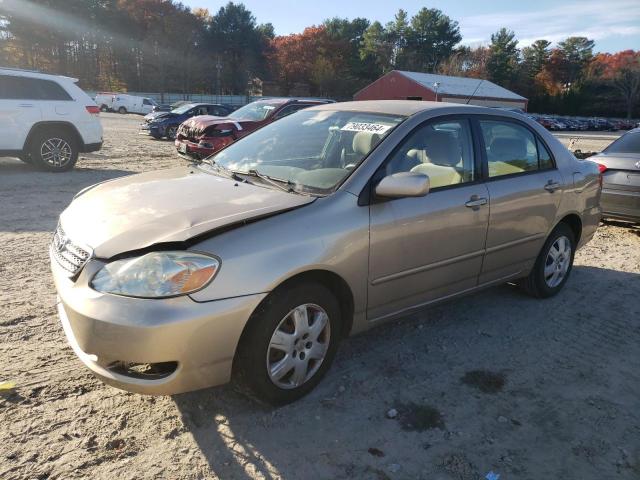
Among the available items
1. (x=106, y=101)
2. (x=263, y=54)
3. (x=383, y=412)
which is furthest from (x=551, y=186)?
(x=263, y=54)

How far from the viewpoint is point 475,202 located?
3.66 meters

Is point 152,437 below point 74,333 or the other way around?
below

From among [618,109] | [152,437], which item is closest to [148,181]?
[152,437]

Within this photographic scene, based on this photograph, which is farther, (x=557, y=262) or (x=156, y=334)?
(x=557, y=262)

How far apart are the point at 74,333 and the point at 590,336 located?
3677 millimetres

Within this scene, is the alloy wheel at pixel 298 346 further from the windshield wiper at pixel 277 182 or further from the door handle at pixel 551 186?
the door handle at pixel 551 186

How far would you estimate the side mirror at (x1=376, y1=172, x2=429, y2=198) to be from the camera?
2971mm

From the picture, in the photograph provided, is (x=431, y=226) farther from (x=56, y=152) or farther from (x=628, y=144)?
(x=56, y=152)

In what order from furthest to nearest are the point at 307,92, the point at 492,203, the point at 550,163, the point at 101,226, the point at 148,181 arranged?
1. the point at 307,92
2. the point at 550,163
3. the point at 492,203
4. the point at 148,181
5. the point at 101,226

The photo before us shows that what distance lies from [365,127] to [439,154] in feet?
1.86

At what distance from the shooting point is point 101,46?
67.4 metres

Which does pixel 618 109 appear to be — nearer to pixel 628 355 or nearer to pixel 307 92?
pixel 307 92

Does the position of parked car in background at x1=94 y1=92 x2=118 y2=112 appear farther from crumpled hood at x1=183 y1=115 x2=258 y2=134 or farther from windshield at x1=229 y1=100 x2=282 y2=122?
crumpled hood at x1=183 y1=115 x2=258 y2=134

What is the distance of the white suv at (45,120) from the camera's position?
934cm
